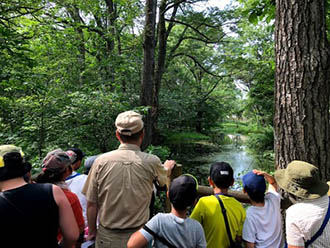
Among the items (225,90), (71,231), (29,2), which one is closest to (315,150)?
(71,231)

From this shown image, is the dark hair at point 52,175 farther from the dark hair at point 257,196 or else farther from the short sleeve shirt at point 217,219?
the dark hair at point 257,196

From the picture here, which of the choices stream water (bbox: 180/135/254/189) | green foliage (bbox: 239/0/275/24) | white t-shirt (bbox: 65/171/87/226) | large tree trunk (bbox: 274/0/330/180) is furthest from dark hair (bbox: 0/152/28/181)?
stream water (bbox: 180/135/254/189)

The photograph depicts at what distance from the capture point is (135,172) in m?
1.75

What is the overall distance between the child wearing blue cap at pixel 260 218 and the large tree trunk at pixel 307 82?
708mm

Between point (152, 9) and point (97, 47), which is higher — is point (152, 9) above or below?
above

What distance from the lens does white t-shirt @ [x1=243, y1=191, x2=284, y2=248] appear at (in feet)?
5.67

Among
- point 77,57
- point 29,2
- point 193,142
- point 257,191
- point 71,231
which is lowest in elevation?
point 193,142

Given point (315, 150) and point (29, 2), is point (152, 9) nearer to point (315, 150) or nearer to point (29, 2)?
point (29, 2)

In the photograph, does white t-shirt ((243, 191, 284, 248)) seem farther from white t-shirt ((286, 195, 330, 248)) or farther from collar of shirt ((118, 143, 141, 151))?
collar of shirt ((118, 143, 141, 151))

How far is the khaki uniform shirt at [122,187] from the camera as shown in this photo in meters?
1.72

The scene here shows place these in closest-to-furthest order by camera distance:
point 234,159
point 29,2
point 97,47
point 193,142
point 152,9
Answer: point 29,2 < point 152,9 < point 97,47 < point 234,159 < point 193,142

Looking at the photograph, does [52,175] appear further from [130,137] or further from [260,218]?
[260,218]

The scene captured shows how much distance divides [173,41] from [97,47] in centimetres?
844

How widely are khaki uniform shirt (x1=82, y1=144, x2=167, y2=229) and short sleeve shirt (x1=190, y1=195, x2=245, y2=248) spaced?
1.47ft
